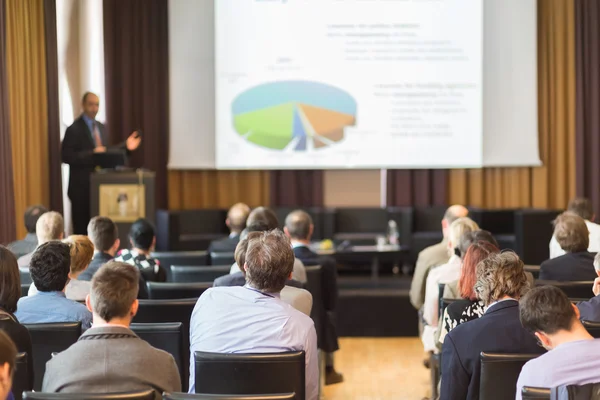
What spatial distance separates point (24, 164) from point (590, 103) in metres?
6.02

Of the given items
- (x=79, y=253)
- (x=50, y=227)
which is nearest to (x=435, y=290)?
(x=79, y=253)

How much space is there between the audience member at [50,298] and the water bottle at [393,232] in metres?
5.52

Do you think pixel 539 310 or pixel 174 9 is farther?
pixel 174 9

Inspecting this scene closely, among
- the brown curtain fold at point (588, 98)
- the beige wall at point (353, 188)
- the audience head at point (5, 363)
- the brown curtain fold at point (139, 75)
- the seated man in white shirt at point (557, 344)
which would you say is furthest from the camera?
the beige wall at point (353, 188)

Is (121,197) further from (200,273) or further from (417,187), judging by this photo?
(417,187)

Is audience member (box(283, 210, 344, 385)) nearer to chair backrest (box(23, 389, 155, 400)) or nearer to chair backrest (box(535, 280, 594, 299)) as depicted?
chair backrest (box(535, 280, 594, 299))

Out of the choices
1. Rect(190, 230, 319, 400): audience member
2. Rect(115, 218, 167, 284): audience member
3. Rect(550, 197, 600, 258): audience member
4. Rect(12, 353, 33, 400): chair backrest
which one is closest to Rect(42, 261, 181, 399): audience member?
Rect(12, 353, 33, 400): chair backrest

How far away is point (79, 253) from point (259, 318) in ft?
4.70

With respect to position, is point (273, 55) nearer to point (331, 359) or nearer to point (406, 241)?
point (406, 241)

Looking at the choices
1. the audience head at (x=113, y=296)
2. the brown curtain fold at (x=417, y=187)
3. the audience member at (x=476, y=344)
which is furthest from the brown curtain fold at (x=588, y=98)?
the audience head at (x=113, y=296)

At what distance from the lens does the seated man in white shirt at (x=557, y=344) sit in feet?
7.77

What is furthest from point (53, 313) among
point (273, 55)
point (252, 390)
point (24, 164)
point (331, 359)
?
point (273, 55)

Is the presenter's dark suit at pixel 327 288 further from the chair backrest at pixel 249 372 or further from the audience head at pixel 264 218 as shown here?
the chair backrest at pixel 249 372

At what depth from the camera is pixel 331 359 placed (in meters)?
5.50
